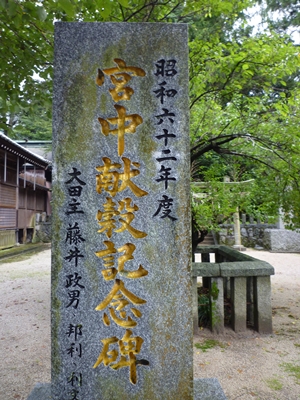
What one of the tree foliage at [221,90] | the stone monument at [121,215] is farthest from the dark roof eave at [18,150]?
the stone monument at [121,215]

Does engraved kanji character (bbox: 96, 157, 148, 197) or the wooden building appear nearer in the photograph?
engraved kanji character (bbox: 96, 157, 148, 197)

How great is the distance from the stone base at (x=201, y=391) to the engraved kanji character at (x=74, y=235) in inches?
47.3

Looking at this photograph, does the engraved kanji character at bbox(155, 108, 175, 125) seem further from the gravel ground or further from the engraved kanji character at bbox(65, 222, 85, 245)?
the gravel ground

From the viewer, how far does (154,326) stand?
2172mm

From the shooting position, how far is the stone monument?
7.06ft

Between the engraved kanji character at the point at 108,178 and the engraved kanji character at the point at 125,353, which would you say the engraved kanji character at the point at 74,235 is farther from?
the engraved kanji character at the point at 125,353

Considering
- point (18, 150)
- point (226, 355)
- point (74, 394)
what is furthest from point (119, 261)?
point (18, 150)

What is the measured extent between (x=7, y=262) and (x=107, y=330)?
9.85m

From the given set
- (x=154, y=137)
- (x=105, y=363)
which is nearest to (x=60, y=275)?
(x=105, y=363)

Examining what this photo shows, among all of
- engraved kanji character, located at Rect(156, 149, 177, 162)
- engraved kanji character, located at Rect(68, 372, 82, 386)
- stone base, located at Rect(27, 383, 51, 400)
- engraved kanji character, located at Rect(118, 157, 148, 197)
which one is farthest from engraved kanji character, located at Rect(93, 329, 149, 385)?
engraved kanji character, located at Rect(156, 149, 177, 162)

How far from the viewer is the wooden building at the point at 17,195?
1223 cm

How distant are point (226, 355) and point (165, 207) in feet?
8.28

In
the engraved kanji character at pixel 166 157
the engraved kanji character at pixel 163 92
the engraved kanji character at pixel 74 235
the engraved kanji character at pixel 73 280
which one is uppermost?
the engraved kanji character at pixel 163 92

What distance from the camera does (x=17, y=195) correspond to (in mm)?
13984
